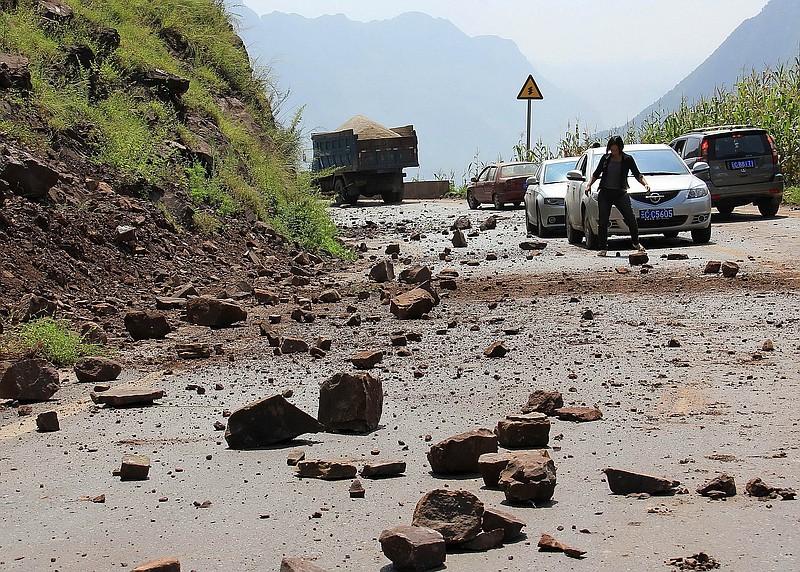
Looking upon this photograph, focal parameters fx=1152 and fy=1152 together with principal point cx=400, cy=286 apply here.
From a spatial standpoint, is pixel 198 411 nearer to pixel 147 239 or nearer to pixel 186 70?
pixel 147 239

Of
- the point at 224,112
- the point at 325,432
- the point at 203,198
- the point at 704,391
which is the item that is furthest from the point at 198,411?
the point at 224,112

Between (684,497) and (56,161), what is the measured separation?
12.3m

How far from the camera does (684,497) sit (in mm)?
5090

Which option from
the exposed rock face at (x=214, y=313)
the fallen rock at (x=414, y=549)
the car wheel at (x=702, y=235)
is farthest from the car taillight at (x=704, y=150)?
the fallen rock at (x=414, y=549)

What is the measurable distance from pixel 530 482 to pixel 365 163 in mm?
40080

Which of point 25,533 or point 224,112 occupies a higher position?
point 224,112

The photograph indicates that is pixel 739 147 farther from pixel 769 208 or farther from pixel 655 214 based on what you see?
pixel 655 214

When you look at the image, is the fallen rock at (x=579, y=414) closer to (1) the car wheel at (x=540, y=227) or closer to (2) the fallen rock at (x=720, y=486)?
(2) the fallen rock at (x=720, y=486)

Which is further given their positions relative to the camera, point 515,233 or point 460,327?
point 515,233

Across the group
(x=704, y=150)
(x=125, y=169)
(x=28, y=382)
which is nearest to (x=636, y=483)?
(x=28, y=382)

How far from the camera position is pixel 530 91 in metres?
39.5

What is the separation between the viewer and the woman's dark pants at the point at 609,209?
Answer: 18984 mm

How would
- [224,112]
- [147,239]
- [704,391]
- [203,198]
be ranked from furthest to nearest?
1. [224,112]
2. [203,198]
3. [147,239]
4. [704,391]

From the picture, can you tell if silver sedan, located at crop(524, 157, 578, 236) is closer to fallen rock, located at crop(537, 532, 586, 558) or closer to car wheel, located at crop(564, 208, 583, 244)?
car wheel, located at crop(564, 208, 583, 244)
